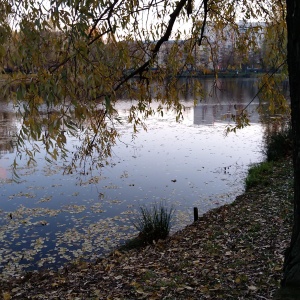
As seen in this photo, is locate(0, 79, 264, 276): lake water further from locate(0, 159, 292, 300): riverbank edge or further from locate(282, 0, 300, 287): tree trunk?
locate(282, 0, 300, 287): tree trunk

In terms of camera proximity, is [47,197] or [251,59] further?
[47,197]

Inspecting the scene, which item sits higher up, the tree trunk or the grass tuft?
the tree trunk

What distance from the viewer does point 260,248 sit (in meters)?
5.65

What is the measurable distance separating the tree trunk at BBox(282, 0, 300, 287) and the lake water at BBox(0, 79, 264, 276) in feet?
12.1

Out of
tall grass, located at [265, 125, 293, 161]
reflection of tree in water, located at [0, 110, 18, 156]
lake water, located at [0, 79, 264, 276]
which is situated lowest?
lake water, located at [0, 79, 264, 276]

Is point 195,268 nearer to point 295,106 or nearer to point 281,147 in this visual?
point 295,106

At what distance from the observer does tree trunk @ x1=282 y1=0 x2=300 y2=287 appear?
126 inches

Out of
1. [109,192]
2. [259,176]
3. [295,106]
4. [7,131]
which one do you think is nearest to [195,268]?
[295,106]

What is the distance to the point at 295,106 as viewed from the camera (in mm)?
3277

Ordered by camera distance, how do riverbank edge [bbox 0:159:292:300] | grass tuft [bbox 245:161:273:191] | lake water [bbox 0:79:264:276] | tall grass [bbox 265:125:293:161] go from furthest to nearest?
tall grass [bbox 265:125:293:161], grass tuft [bbox 245:161:273:191], lake water [bbox 0:79:264:276], riverbank edge [bbox 0:159:292:300]

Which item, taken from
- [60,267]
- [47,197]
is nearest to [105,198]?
[47,197]

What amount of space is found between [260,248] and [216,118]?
19.0 m

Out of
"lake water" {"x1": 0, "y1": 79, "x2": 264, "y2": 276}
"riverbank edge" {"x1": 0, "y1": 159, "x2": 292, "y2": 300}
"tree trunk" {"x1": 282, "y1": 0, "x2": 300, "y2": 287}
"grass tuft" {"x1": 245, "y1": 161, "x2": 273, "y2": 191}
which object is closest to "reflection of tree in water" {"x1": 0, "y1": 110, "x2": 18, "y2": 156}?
"lake water" {"x1": 0, "y1": 79, "x2": 264, "y2": 276}

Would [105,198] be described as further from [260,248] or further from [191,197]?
[260,248]
